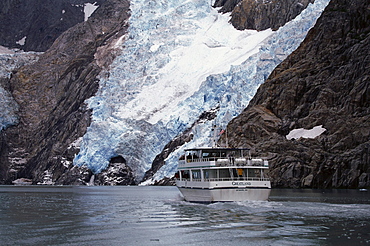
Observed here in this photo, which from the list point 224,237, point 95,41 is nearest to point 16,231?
point 224,237

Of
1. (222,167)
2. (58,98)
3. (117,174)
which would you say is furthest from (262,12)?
(222,167)

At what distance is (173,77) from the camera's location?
134750 mm

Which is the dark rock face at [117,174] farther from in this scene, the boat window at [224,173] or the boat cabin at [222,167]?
the boat window at [224,173]

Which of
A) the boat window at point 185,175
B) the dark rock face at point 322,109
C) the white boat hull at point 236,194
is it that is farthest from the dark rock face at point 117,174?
the white boat hull at point 236,194

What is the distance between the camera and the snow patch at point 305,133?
3187 inches

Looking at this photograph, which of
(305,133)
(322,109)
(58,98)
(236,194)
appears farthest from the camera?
(58,98)

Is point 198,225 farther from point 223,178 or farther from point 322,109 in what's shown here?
point 322,109

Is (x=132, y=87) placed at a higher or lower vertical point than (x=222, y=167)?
higher

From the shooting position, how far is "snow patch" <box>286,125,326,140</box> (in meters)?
80.9

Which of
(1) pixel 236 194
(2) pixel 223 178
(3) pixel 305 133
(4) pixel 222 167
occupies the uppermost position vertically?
(3) pixel 305 133

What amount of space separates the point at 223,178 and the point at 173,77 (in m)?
93.4

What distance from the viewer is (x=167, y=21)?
151 m

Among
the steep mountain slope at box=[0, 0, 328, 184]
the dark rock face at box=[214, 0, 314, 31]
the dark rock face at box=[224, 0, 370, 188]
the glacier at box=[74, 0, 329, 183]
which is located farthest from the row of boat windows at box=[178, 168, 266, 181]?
the dark rock face at box=[214, 0, 314, 31]

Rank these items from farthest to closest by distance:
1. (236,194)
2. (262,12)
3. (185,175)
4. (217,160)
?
(262,12) < (185,175) < (217,160) < (236,194)
